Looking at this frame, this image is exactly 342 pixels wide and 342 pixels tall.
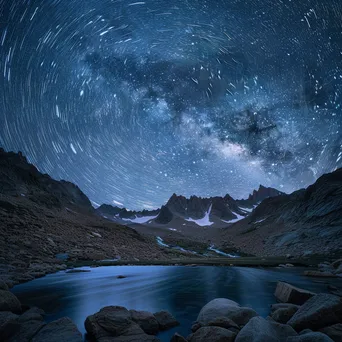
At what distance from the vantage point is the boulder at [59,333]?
4.92 m

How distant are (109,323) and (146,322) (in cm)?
114

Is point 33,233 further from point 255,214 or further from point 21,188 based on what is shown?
point 255,214

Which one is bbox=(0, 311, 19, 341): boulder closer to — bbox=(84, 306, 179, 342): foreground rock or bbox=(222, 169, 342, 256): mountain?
bbox=(84, 306, 179, 342): foreground rock

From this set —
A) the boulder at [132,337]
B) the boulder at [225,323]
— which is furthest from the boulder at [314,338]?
the boulder at [132,337]

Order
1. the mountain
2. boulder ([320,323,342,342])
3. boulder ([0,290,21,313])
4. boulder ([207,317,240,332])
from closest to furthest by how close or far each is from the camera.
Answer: boulder ([320,323,342,342]) → boulder ([207,317,240,332]) → boulder ([0,290,21,313]) → the mountain

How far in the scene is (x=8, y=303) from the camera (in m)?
7.24

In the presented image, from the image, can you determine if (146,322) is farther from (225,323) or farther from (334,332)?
(334,332)

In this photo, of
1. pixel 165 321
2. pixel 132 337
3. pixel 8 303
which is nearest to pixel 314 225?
pixel 165 321

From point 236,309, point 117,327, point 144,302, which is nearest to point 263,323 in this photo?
point 236,309

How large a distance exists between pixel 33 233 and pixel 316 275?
37.9 meters

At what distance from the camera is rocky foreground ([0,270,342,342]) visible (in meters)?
4.65

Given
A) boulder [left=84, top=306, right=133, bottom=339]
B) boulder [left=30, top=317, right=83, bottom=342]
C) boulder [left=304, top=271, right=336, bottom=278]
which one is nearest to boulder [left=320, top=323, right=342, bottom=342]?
boulder [left=84, top=306, right=133, bottom=339]

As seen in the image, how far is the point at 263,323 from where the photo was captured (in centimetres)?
476

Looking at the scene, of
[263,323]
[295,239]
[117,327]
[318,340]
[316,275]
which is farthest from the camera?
[295,239]
